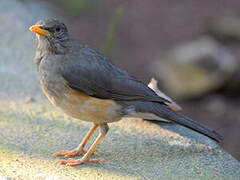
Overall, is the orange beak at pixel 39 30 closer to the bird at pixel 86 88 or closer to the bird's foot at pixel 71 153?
the bird at pixel 86 88

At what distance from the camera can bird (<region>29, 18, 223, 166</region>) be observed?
4.52 metres

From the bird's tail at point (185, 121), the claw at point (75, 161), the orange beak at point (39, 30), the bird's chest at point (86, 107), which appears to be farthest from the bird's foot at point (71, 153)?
the orange beak at point (39, 30)

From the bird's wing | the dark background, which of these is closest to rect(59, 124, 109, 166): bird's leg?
the bird's wing

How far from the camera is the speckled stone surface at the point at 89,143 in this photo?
440cm

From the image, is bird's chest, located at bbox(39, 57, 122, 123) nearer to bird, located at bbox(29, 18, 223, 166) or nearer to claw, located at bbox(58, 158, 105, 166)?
bird, located at bbox(29, 18, 223, 166)

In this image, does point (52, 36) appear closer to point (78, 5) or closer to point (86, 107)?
point (86, 107)

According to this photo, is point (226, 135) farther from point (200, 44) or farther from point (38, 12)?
point (38, 12)

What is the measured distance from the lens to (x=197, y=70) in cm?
920

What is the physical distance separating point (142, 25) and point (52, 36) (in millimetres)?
6712

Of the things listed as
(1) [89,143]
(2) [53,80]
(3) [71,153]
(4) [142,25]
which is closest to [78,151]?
(3) [71,153]

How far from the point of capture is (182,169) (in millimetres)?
4551

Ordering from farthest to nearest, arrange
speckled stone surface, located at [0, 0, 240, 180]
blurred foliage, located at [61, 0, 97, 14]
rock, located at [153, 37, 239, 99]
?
blurred foliage, located at [61, 0, 97, 14] < rock, located at [153, 37, 239, 99] < speckled stone surface, located at [0, 0, 240, 180]

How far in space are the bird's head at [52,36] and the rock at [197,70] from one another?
486cm

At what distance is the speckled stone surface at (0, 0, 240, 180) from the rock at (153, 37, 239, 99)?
370 cm
